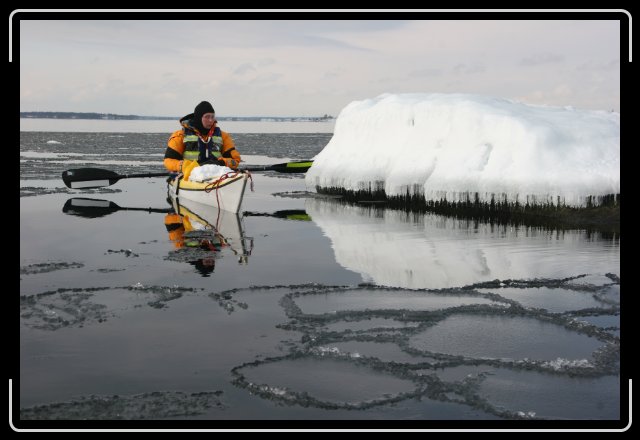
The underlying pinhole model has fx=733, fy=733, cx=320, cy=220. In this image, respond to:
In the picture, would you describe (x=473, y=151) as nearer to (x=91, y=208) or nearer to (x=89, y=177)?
(x=91, y=208)

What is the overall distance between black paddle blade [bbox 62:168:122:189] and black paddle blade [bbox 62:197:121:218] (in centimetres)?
67

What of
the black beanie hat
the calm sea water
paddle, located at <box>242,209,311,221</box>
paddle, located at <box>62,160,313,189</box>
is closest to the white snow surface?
paddle, located at <box>62,160,313,189</box>

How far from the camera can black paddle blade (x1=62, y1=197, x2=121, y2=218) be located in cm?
1631

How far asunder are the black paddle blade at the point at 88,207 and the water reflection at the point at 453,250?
16.1ft

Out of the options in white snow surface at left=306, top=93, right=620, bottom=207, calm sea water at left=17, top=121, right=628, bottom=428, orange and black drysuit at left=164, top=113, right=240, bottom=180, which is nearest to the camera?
calm sea water at left=17, top=121, right=628, bottom=428

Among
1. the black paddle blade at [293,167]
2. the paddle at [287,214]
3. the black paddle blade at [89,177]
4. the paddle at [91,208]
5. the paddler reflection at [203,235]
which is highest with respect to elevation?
the black paddle blade at [293,167]

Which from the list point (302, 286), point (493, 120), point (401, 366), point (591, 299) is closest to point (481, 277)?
point (591, 299)

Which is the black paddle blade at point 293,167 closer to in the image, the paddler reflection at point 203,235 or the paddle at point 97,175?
the paddle at point 97,175

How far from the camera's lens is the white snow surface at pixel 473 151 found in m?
14.9

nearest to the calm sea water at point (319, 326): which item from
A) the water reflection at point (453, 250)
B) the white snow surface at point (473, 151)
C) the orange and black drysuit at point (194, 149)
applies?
the water reflection at point (453, 250)

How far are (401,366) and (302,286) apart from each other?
10.6 ft

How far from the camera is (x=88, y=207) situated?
17344 mm

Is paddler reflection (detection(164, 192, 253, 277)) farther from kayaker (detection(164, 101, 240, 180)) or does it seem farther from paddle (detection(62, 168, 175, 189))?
paddle (detection(62, 168, 175, 189))

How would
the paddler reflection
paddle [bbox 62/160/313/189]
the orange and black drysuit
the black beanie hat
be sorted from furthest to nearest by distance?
paddle [bbox 62/160/313/189] → the orange and black drysuit → the black beanie hat → the paddler reflection
